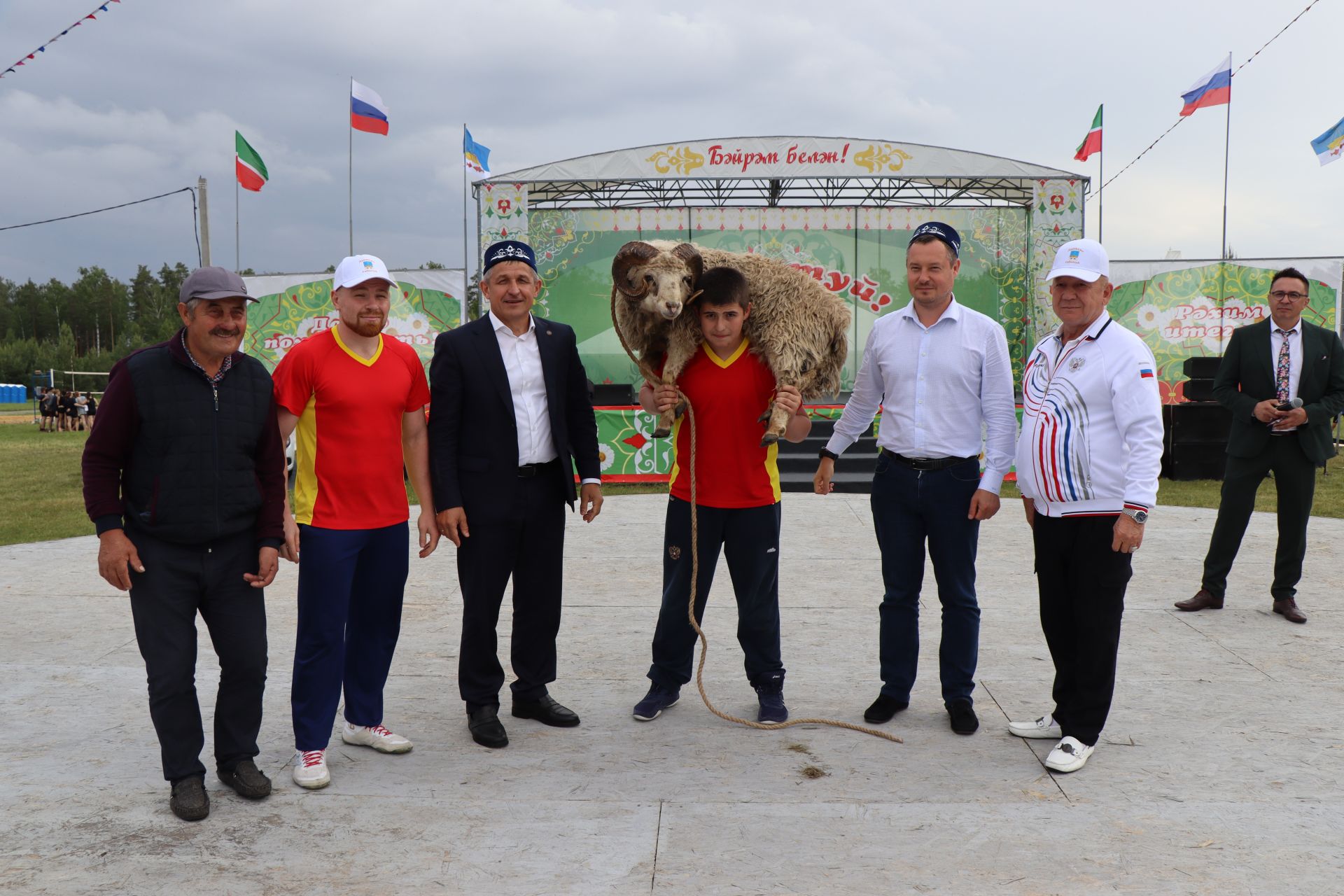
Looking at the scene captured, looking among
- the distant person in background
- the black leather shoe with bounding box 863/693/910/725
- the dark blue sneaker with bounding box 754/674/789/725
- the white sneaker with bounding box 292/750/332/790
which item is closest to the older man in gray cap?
the white sneaker with bounding box 292/750/332/790

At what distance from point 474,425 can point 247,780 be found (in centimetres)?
143

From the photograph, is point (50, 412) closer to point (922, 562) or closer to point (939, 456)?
point (922, 562)

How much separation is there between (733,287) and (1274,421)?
3746 millimetres

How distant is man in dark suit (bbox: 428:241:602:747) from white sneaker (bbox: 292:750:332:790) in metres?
0.58

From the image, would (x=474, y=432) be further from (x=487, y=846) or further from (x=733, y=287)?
(x=487, y=846)

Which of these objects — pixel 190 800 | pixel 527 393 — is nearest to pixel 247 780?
pixel 190 800

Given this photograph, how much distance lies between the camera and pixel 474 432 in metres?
3.68

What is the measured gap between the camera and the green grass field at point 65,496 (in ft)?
32.6

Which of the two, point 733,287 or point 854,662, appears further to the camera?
point 854,662

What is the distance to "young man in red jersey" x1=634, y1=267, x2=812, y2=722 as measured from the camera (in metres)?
3.66

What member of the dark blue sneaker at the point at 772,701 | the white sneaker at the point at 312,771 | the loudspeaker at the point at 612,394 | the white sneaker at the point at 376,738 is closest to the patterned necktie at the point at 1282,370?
the dark blue sneaker at the point at 772,701

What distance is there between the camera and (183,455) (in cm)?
302

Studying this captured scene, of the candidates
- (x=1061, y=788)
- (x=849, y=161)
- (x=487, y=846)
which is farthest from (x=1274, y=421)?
(x=849, y=161)

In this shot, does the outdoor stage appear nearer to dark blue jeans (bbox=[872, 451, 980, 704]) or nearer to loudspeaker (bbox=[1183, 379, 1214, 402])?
dark blue jeans (bbox=[872, 451, 980, 704])
